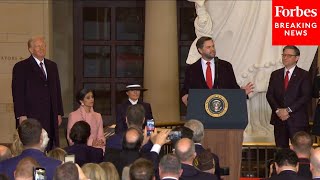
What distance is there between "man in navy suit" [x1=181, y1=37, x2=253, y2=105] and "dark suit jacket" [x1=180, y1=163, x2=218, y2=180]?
2.98m

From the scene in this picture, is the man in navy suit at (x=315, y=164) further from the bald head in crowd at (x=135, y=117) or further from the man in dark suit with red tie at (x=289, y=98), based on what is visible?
the man in dark suit with red tie at (x=289, y=98)

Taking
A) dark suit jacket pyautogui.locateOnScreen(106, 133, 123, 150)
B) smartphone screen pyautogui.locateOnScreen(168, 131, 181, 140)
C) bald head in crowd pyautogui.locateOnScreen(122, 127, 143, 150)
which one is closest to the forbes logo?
dark suit jacket pyautogui.locateOnScreen(106, 133, 123, 150)

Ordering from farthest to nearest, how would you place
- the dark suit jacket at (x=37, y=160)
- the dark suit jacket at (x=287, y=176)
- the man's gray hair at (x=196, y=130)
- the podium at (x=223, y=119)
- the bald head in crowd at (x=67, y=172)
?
the podium at (x=223, y=119) < the man's gray hair at (x=196, y=130) < the dark suit jacket at (x=37, y=160) < the dark suit jacket at (x=287, y=176) < the bald head in crowd at (x=67, y=172)

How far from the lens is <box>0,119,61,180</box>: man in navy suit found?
616cm

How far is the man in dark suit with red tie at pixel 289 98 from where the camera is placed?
9.54 m

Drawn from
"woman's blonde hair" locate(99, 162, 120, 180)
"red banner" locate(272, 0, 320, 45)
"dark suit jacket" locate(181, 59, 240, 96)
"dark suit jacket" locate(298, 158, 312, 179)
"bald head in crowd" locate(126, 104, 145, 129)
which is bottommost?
"dark suit jacket" locate(298, 158, 312, 179)

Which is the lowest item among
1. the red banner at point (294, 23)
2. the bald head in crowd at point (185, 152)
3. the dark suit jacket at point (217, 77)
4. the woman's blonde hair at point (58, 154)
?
the woman's blonde hair at point (58, 154)

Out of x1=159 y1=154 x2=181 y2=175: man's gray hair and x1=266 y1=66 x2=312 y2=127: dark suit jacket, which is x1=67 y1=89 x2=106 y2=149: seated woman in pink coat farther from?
x1=159 y1=154 x2=181 y2=175: man's gray hair

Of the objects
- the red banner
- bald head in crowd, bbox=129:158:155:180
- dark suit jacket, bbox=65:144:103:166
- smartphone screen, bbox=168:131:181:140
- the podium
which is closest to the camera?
bald head in crowd, bbox=129:158:155:180

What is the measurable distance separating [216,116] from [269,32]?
2723 mm

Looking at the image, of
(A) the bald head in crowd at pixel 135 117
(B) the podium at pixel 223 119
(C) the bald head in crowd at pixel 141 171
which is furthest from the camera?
(B) the podium at pixel 223 119

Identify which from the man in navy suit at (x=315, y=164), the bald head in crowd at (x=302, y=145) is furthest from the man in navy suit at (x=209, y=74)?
the man in navy suit at (x=315, y=164)

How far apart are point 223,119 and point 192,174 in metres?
2.39

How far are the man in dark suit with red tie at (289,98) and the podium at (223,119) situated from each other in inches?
44.1
